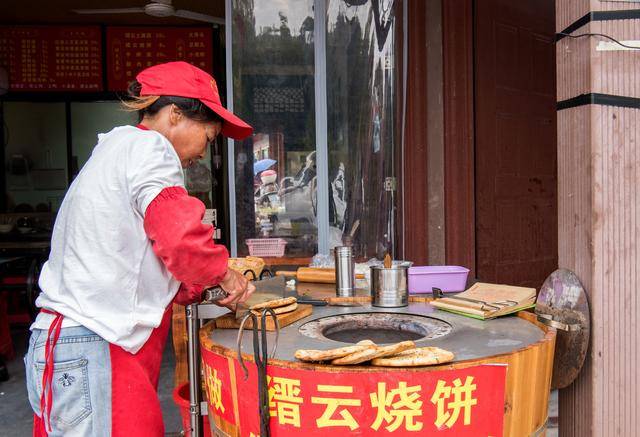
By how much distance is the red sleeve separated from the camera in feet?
5.50

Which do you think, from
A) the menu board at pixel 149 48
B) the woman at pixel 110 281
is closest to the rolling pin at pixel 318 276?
the woman at pixel 110 281

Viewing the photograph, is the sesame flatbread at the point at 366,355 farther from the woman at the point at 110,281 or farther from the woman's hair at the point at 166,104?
the woman's hair at the point at 166,104

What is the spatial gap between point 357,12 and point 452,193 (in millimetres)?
1787

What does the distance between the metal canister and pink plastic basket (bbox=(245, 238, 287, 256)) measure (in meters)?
1.99

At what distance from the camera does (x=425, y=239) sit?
15.6 ft

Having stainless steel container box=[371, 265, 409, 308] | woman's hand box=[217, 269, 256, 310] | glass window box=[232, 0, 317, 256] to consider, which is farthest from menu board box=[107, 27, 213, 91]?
woman's hand box=[217, 269, 256, 310]

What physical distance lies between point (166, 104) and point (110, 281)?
0.64 meters

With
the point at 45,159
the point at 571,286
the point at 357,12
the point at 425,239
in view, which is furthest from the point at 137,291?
the point at 45,159

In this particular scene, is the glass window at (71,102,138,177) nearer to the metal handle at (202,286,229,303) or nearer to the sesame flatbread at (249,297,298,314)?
the sesame flatbread at (249,297,298,314)

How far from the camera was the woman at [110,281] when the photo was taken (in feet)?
5.80

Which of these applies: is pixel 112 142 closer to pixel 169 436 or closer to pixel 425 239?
pixel 169 436

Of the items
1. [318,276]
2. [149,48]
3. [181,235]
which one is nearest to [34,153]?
[149,48]

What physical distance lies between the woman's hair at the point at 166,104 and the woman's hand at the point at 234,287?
22.6 inches

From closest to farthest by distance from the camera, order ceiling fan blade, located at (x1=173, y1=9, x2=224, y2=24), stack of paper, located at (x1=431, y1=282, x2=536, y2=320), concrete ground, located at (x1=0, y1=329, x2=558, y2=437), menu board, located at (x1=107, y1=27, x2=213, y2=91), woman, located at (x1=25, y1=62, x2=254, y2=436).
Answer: woman, located at (x1=25, y1=62, x2=254, y2=436)
stack of paper, located at (x1=431, y1=282, x2=536, y2=320)
concrete ground, located at (x1=0, y1=329, x2=558, y2=437)
ceiling fan blade, located at (x1=173, y1=9, x2=224, y2=24)
menu board, located at (x1=107, y1=27, x2=213, y2=91)
